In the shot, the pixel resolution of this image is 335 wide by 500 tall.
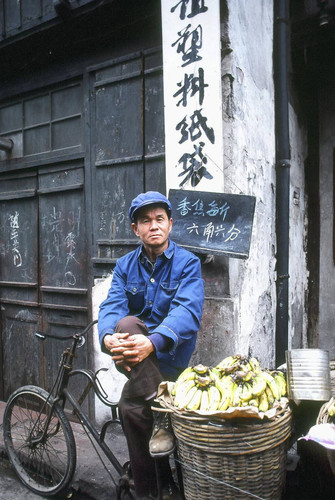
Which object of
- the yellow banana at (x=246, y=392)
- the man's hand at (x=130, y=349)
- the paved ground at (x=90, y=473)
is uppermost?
the man's hand at (x=130, y=349)

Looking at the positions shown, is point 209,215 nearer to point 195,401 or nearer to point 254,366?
point 254,366

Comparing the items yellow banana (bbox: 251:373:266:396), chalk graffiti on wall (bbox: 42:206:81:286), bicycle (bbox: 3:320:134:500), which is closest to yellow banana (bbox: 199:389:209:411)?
yellow banana (bbox: 251:373:266:396)

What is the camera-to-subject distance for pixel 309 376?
2.01 meters

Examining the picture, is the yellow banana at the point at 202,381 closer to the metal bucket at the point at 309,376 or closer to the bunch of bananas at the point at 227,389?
the bunch of bananas at the point at 227,389

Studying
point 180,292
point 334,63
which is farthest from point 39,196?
point 334,63

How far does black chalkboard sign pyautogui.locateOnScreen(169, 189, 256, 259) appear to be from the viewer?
3545mm

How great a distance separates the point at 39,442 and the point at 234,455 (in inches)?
87.9

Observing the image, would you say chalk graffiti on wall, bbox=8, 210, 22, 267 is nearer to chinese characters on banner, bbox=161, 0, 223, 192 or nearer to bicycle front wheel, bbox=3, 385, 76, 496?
bicycle front wheel, bbox=3, 385, 76, 496

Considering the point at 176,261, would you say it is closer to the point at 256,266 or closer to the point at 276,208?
the point at 256,266

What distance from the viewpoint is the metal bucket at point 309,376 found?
200 cm

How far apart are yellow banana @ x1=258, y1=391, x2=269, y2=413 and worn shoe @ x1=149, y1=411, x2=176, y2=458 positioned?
529 millimetres

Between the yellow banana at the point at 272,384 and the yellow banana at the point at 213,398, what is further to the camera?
the yellow banana at the point at 272,384

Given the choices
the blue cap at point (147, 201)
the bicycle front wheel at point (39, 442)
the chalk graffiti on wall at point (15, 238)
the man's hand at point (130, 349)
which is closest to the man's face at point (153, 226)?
the blue cap at point (147, 201)

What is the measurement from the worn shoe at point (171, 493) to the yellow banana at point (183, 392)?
0.66 metres
